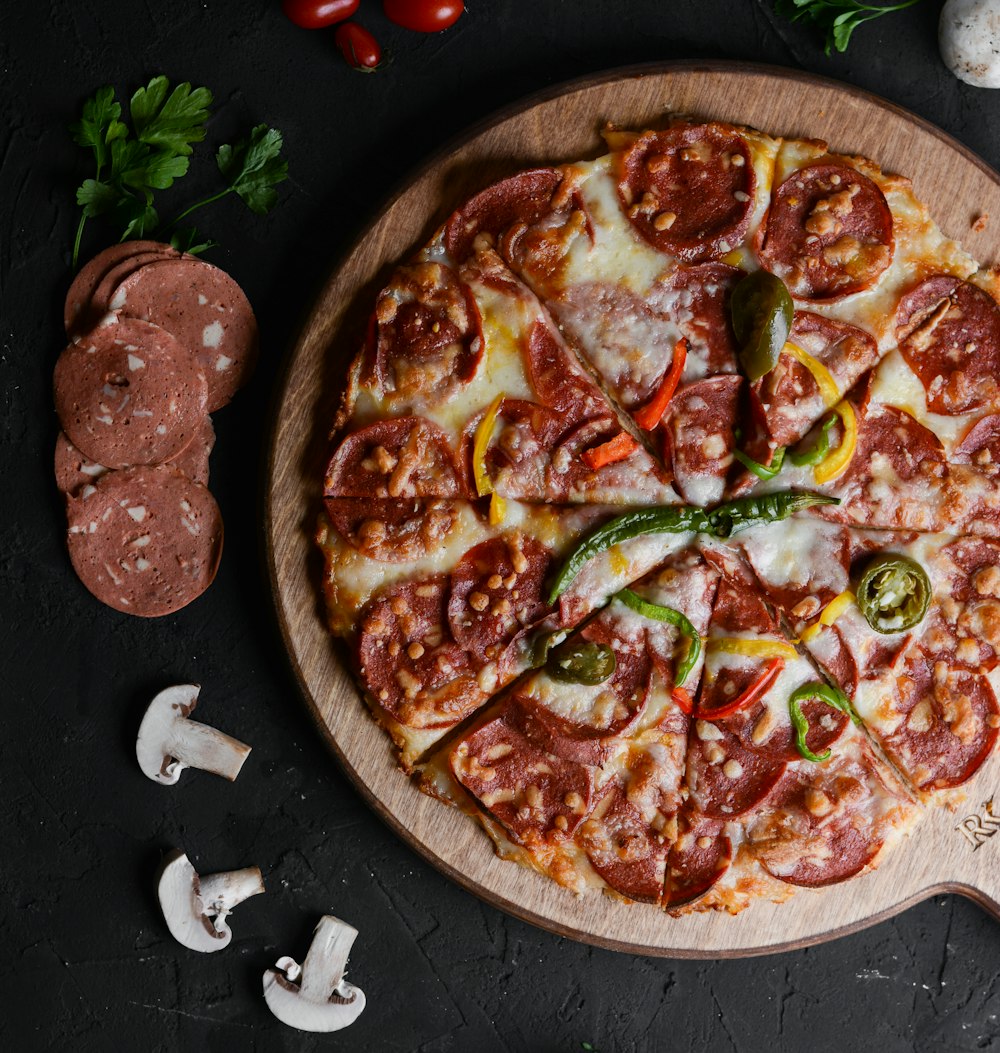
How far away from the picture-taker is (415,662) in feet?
14.5

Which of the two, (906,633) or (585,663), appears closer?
(585,663)

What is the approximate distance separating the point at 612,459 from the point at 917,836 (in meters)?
2.26

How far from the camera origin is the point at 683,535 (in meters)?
4.47

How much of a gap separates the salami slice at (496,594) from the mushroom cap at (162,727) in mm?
1387

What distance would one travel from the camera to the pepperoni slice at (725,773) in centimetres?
441

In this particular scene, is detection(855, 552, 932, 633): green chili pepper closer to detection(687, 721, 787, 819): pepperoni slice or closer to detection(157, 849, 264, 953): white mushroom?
detection(687, 721, 787, 819): pepperoni slice

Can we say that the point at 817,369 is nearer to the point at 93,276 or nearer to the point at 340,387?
the point at 340,387

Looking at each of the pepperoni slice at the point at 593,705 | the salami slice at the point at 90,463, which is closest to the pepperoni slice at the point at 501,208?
the salami slice at the point at 90,463

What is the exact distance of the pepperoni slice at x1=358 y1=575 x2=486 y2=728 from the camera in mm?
4387

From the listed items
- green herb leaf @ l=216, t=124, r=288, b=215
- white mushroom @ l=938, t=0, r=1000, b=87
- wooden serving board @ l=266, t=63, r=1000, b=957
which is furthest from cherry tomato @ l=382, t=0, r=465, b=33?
white mushroom @ l=938, t=0, r=1000, b=87

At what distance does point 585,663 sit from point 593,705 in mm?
255

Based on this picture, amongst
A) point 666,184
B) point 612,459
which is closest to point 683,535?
point 612,459

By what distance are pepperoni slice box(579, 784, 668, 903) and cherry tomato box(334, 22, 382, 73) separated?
350 centimetres

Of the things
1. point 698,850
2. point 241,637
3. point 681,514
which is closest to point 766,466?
point 681,514
